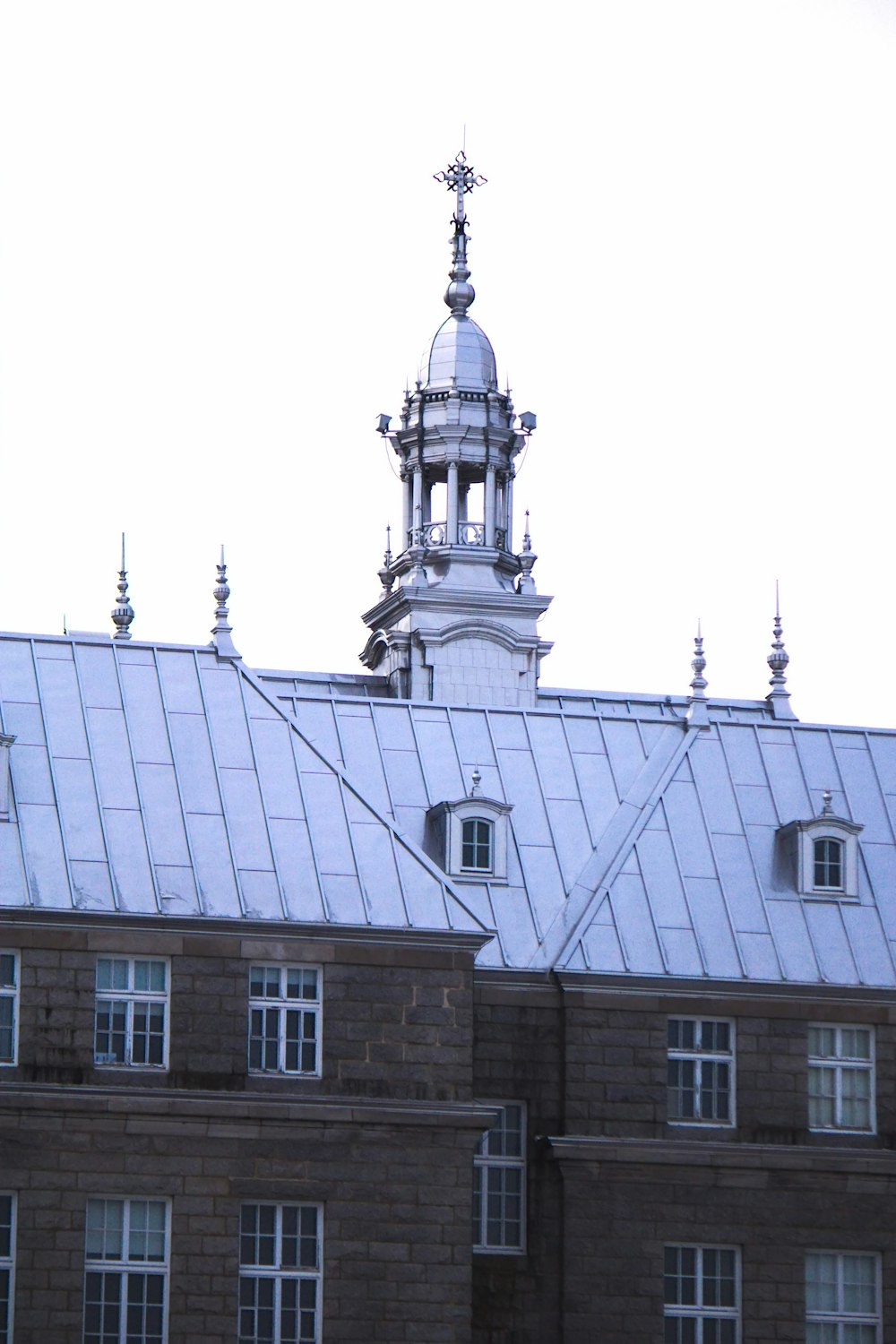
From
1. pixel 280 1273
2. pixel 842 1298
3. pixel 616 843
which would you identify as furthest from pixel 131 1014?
pixel 842 1298

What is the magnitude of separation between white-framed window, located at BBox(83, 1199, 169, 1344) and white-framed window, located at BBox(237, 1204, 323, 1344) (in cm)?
129

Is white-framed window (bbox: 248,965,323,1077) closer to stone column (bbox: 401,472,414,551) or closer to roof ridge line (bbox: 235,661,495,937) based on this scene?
roof ridge line (bbox: 235,661,495,937)

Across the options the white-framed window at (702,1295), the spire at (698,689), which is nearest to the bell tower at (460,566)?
the spire at (698,689)

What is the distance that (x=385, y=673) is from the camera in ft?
243

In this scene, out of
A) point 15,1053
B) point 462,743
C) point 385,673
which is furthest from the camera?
point 385,673

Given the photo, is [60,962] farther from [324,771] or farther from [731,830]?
[731,830]

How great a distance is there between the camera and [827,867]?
54.6m

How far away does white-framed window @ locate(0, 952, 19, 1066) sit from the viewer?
48312 millimetres

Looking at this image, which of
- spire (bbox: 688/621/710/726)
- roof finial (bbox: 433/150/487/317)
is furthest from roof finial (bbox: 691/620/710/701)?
roof finial (bbox: 433/150/487/317)

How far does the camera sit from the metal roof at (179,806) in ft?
163

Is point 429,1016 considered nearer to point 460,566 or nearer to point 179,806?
point 179,806

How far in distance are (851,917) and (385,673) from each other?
21862mm

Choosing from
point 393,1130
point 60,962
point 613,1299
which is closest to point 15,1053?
point 60,962

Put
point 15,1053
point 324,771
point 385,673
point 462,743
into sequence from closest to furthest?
point 15,1053
point 324,771
point 462,743
point 385,673
